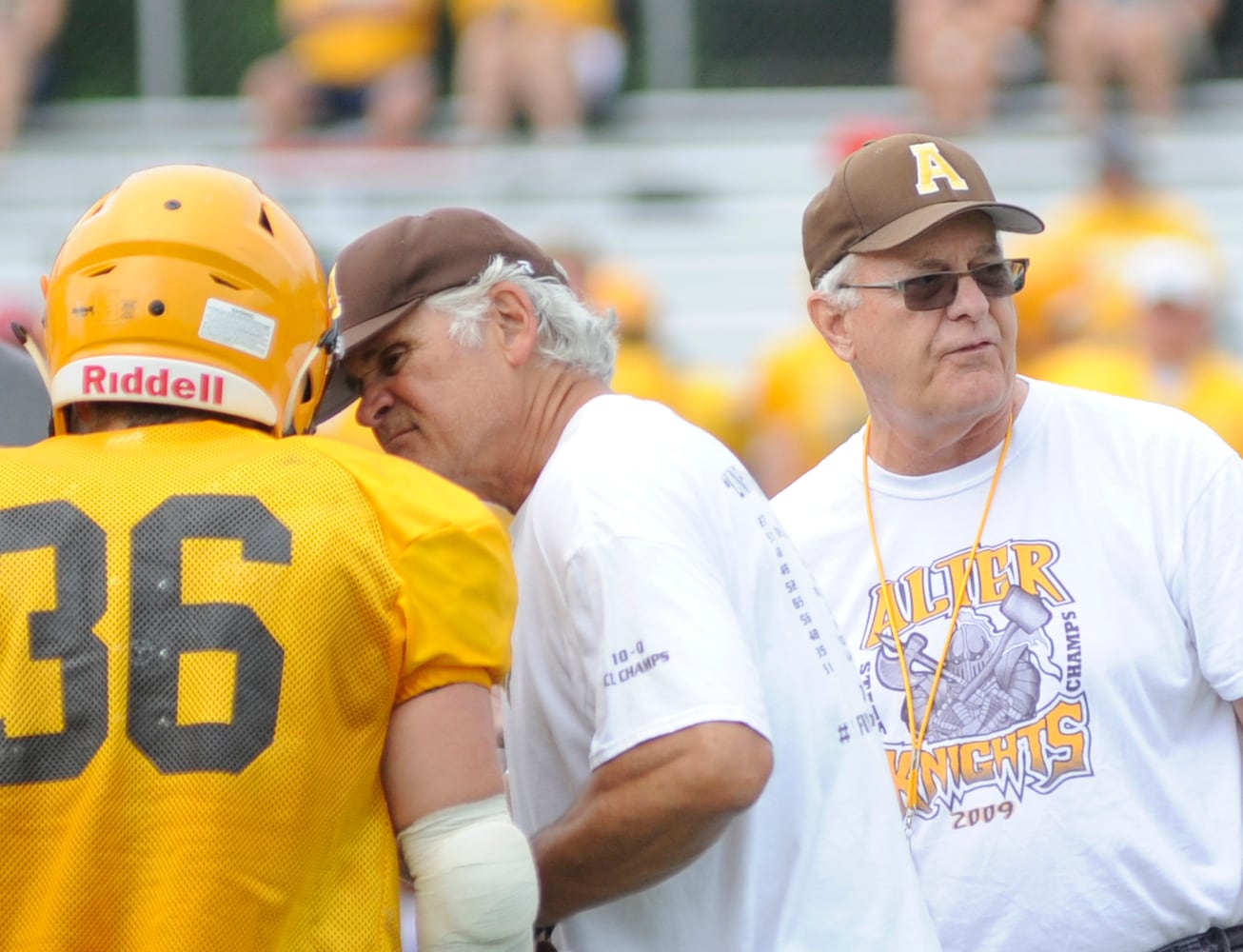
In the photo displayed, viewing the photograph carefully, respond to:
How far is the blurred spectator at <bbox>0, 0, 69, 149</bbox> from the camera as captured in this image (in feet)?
34.5

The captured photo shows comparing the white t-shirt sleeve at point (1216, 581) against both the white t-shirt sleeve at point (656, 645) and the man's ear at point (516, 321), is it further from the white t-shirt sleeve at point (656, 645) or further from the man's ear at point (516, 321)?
the man's ear at point (516, 321)

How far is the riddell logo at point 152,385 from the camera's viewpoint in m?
1.93

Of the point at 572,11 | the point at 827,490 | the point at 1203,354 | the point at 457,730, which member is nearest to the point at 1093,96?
the point at 572,11

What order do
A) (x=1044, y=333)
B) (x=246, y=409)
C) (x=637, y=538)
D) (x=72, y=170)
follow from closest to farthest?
(x=246, y=409) < (x=637, y=538) < (x=1044, y=333) < (x=72, y=170)

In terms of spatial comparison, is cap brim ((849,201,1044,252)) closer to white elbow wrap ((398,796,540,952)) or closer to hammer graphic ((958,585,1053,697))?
hammer graphic ((958,585,1053,697))

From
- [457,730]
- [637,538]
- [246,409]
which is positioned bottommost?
[457,730]

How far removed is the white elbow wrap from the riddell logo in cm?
51

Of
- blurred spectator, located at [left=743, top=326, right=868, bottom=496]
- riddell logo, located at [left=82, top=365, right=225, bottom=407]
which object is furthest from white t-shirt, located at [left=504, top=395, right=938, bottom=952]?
blurred spectator, located at [left=743, top=326, right=868, bottom=496]

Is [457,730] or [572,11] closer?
[457,730]

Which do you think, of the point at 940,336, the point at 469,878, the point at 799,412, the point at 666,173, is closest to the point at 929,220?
the point at 940,336

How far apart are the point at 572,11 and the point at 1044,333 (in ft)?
12.1

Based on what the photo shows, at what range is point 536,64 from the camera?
1030 centimetres

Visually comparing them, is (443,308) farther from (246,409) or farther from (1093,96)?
(1093,96)

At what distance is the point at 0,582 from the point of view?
182cm
